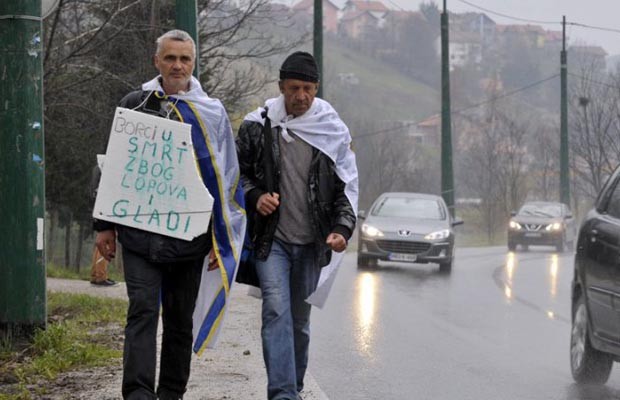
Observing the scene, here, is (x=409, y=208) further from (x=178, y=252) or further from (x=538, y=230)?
(x=178, y=252)

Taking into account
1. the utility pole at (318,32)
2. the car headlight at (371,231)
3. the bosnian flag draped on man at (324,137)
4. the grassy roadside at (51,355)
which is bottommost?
the car headlight at (371,231)

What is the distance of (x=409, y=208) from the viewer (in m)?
23.9

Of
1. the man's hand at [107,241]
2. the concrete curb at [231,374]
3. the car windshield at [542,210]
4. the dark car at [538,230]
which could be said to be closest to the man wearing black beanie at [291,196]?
the man's hand at [107,241]

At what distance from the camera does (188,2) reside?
45.0 ft

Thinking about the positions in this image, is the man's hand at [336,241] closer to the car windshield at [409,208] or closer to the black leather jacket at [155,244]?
the black leather jacket at [155,244]

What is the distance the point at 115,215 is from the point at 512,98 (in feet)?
499

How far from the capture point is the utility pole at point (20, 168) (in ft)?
29.5

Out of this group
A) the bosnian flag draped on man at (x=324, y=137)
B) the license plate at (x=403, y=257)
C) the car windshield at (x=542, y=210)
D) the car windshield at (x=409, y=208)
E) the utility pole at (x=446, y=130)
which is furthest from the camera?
the utility pole at (x=446, y=130)

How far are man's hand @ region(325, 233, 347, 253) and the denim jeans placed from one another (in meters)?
0.70

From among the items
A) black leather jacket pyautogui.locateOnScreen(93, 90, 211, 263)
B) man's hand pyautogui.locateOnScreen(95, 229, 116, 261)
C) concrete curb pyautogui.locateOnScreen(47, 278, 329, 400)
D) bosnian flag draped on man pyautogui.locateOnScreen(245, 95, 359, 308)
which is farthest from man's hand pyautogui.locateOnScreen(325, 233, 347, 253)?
concrete curb pyautogui.locateOnScreen(47, 278, 329, 400)

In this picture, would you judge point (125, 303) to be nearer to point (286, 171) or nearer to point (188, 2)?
point (188, 2)

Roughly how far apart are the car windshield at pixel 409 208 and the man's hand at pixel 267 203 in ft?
55.3

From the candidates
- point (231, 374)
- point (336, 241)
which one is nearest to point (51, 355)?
point (231, 374)

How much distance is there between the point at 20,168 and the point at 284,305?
9.65 feet
